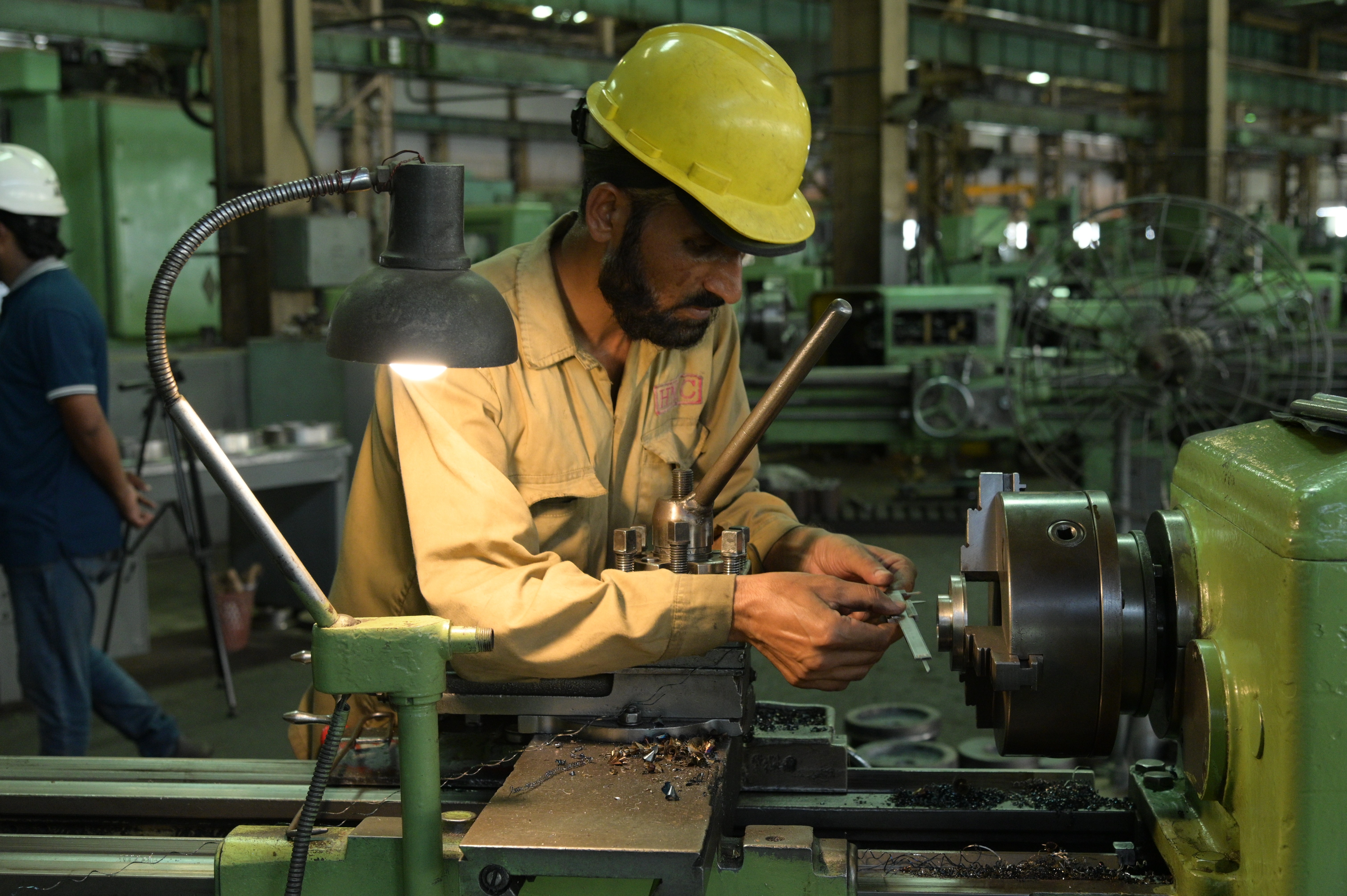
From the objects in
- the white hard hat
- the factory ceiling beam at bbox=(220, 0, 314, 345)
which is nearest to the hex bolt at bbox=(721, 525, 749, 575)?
the white hard hat

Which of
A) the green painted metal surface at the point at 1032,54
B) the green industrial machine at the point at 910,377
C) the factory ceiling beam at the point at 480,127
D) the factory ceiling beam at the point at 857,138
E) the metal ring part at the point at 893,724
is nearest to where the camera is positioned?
the metal ring part at the point at 893,724

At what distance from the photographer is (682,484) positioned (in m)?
1.19

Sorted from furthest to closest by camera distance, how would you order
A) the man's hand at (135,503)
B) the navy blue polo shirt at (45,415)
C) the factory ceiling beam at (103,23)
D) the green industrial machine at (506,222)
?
the green industrial machine at (506,222), the factory ceiling beam at (103,23), the man's hand at (135,503), the navy blue polo shirt at (45,415)

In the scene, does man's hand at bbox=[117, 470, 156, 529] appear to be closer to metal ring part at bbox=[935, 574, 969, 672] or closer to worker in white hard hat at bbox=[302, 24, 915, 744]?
worker in white hard hat at bbox=[302, 24, 915, 744]

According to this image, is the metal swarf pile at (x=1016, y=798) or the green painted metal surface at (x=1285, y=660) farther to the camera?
the metal swarf pile at (x=1016, y=798)

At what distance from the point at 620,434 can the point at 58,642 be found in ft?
4.94

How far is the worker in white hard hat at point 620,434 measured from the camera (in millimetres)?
1077

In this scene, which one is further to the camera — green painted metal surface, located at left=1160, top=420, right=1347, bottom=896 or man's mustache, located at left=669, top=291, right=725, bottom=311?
man's mustache, located at left=669, top=291, right=725, bottom=311

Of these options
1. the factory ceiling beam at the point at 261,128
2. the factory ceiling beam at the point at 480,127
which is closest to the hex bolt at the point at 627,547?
the factory ceiling beam at the point at 261,128

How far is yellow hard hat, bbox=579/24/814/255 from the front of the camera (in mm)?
1188

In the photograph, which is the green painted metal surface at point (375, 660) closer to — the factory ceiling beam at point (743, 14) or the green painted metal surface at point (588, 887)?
the green painted metal surface at point (588, 887)

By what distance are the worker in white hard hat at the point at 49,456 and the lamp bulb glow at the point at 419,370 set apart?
1.62 m

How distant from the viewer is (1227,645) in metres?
0.89

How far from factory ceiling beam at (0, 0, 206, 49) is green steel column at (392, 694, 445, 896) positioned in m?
4.90
